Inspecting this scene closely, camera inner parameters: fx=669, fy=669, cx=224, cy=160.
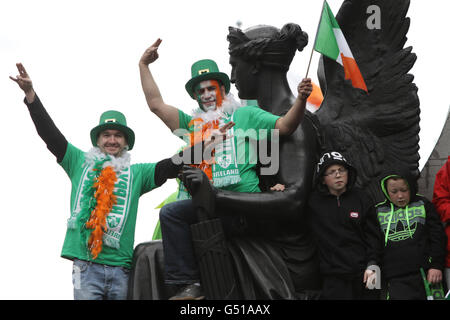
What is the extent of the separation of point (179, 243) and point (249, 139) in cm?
102

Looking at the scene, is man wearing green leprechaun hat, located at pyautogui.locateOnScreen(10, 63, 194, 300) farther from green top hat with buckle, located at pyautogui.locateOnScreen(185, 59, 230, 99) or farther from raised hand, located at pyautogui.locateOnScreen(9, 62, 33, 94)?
green top hat with buckle, located at pyautogui.locateOnScreen(185, 59, 230, 99)

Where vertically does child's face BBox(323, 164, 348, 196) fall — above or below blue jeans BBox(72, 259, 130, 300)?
above

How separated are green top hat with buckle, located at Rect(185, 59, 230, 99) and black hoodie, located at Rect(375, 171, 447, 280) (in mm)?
1757

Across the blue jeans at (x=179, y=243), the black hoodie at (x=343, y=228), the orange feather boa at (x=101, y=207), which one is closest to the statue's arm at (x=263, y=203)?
the black hoodie at (x=343, y=228)

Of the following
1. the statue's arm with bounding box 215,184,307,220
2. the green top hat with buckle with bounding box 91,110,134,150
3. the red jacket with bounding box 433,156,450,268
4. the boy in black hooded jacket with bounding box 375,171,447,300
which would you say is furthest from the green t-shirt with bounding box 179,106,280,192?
the red jacket with bounding box 433,156,450,268

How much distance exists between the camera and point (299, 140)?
221 inches

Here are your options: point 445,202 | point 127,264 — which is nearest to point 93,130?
point 127,264

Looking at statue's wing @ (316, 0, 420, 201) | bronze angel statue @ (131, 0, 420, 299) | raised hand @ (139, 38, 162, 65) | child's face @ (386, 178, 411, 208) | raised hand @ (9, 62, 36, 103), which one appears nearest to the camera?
bronze angel statue @ (131, 0, 420, 299)

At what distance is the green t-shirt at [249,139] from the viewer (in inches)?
212

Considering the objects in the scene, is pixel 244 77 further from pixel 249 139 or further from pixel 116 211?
pixel 116 211

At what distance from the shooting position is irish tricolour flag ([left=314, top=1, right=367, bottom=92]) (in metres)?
5.73

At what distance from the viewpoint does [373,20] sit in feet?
21.3

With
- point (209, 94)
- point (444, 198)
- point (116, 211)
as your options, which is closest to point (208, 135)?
point (209, 94)
